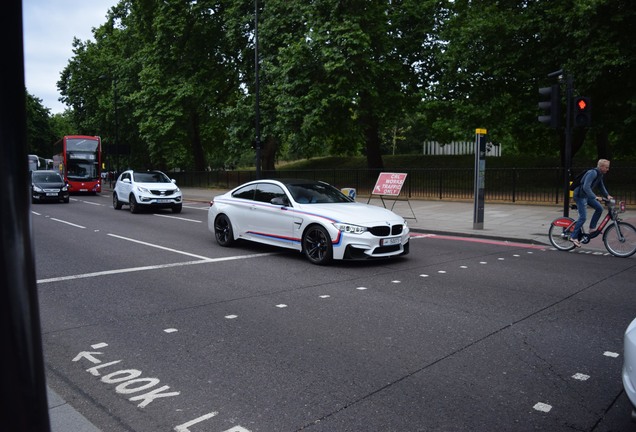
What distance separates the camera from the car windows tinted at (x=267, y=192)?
10571 mm

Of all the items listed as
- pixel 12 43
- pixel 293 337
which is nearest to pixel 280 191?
pixel 293 337

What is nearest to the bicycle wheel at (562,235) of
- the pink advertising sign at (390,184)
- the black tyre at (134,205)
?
the pink advertising sign at (390,184)

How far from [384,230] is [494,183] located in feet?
51.6

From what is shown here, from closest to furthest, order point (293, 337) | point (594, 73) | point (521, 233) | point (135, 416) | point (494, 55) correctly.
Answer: point (135, 416) → point (293, 337) → point (521, 233) → point (594, 73) → point (494, 55)

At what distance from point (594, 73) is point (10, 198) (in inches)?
906

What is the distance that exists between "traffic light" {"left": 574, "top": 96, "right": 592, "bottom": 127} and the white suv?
13.7 m

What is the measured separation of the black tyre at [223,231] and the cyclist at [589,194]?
6.99 meters

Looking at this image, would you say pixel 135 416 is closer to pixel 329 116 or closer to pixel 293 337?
pixel 293 337

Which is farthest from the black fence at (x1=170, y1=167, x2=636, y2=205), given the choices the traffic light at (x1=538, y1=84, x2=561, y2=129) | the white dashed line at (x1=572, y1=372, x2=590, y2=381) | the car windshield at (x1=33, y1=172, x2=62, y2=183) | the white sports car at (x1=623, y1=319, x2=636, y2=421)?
the white sports car at (x1=623, y1=319, x2=636, y2=421)

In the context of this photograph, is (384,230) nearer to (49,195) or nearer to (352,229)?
(352,229)

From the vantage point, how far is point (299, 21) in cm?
2778

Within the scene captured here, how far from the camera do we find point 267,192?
10.8 m

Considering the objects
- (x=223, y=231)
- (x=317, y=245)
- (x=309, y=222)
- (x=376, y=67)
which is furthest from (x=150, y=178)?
(x=317, y=245)

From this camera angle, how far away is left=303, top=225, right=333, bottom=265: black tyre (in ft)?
30.3
